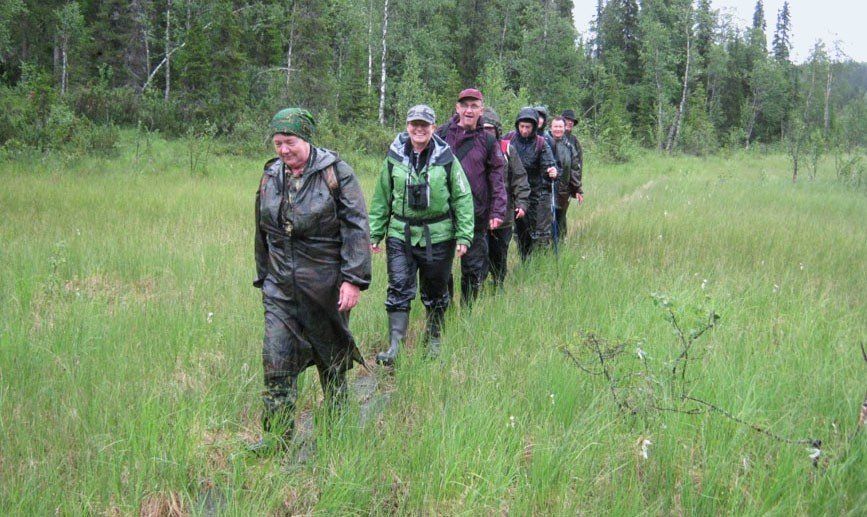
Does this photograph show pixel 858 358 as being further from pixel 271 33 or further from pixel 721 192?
pixel 271 33

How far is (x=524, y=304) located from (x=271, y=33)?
29.5 metres

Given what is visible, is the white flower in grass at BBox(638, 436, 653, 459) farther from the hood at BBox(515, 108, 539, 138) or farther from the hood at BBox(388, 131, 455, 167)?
the hood at BBox(515, 108, 539, 138)

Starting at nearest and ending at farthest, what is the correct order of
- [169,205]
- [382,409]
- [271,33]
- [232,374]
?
[382,409] < [232,374] < [169,205] < [271,33]

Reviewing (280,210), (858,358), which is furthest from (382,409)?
(858,358)

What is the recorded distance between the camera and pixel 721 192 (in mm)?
17219

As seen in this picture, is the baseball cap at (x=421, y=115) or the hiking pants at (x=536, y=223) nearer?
the baseball cap at (x=421, y=115)

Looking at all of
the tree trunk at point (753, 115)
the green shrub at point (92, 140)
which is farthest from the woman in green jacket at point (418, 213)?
the tree trunk at point (753, 115)

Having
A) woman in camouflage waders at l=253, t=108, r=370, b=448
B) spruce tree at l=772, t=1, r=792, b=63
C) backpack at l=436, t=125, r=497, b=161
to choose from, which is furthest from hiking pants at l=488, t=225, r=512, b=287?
spruce tree at l=772, t=1, r=792, b=63

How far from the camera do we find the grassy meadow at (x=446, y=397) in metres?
3.00

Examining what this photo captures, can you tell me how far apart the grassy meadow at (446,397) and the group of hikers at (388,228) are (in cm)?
35

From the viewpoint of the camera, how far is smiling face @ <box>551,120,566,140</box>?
349 inches

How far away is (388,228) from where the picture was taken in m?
5.23

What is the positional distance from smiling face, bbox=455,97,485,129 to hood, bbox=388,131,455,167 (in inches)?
36.1

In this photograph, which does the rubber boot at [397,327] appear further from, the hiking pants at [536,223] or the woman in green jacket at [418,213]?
the hiking pants at [536,223]
